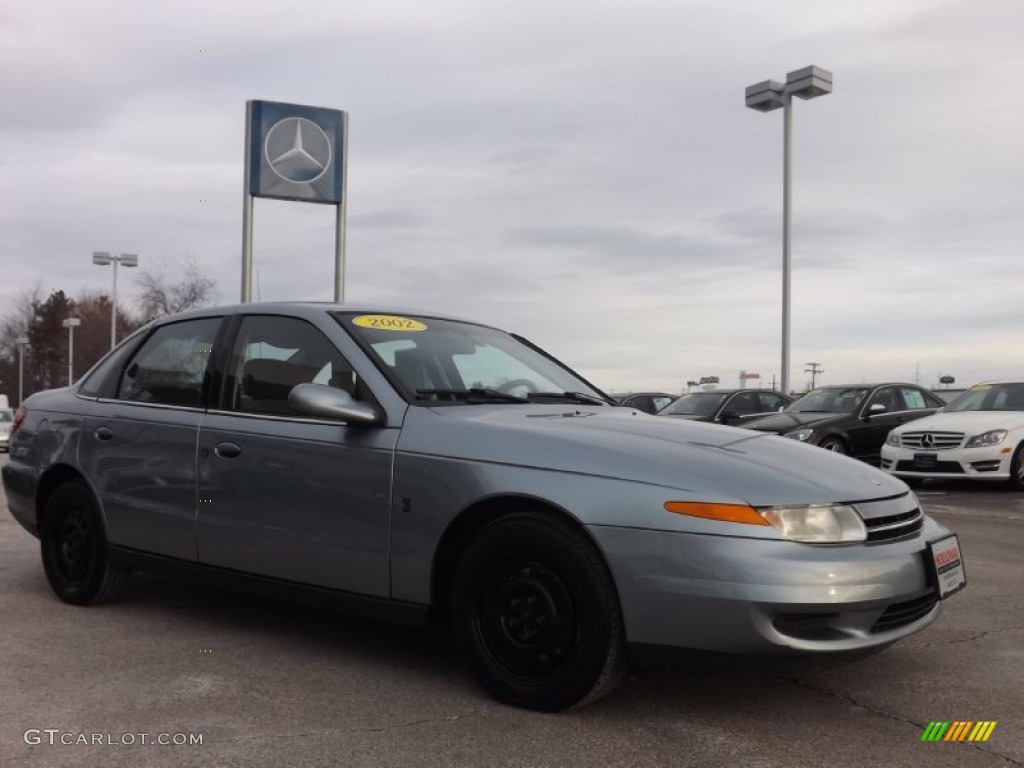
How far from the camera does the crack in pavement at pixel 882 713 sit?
309cm

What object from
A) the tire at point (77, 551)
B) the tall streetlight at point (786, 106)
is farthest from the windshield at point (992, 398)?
the tire at point (77, 551)

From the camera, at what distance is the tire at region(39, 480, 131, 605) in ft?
16.5

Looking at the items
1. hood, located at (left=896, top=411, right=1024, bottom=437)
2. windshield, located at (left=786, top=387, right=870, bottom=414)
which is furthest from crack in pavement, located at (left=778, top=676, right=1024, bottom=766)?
windshield, located at (left=786, top=387, right=870, bottom=414)

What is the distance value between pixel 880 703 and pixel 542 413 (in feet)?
5.52

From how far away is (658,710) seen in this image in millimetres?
3494

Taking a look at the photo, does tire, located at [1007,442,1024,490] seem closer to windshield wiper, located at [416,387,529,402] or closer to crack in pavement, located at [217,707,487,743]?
windshield wiper, located at [416,387,529,402]

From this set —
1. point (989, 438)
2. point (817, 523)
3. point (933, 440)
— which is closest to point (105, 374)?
point (817, 523)

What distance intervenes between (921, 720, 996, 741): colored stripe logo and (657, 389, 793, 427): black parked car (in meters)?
12.5

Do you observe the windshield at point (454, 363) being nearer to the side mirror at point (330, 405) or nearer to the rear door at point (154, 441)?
the side mirror at point (330, 405)

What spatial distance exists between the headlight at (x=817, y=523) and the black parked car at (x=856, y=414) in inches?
408

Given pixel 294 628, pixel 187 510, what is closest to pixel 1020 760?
pixel 294 628

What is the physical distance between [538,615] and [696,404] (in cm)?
1364

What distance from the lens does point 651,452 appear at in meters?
3.42

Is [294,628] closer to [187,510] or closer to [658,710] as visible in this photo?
[187,510]
